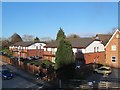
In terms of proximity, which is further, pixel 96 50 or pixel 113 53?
pixel 96 50

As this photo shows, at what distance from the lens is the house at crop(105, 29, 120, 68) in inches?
1444

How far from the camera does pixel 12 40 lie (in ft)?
273

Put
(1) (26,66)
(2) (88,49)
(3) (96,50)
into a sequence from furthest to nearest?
(3) (96,50), (2) (88,49), (1) (26,66)

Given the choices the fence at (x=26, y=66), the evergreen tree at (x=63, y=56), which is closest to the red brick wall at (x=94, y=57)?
the fence at (x=26, y=66)

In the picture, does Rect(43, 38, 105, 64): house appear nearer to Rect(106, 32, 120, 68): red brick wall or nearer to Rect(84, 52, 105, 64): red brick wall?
Rect(84, 52, 105, 64): red brick wall

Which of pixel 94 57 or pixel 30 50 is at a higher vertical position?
pixel 30 50

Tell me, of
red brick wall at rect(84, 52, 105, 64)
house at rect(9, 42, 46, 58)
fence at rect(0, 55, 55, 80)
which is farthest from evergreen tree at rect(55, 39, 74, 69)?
house at rect(9, 42, 46, 58)

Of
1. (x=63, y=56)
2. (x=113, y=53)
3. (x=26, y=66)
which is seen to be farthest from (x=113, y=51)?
(x=63, y=56)

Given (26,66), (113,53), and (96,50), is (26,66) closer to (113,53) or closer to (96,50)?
(96,50)

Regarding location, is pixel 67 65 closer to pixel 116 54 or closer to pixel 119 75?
pixel 119 75

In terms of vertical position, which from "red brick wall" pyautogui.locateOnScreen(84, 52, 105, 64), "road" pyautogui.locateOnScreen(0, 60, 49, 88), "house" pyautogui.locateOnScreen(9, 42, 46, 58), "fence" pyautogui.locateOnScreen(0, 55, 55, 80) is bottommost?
"road" pyautogui.locateOnScreen(0, 60, 49, 88)

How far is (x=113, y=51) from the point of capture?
37.3 metres

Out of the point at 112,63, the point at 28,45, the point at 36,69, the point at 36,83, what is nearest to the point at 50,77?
the point at 36,83

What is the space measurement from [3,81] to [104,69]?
44.4ft
